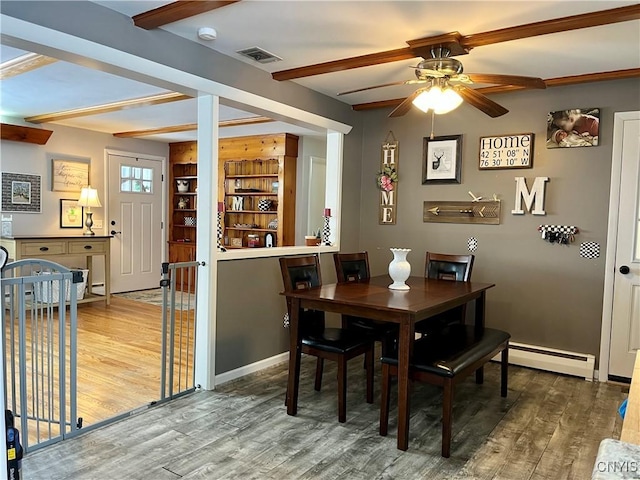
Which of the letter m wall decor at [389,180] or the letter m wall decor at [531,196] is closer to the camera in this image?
the letter m wall decor at [531,196]

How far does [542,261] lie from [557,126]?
1131mm

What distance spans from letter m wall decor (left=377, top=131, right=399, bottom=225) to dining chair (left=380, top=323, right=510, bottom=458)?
6.06ft

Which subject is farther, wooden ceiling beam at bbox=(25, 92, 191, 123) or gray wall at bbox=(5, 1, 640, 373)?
wooden ceiling beam at bbox=(25, 92, 191, 123)

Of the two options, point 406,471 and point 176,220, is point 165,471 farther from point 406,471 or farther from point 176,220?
point 176,220

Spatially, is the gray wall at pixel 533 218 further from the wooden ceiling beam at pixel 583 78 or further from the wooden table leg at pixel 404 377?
the wooden table leg at pixel 404 377

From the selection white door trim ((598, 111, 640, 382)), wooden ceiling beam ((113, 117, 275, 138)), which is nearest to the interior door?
white door trim ((598, 111, 640, 382))

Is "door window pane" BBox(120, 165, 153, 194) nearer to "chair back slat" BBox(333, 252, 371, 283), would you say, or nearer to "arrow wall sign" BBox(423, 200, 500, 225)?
"chair back slat" BBox(333, 252, 371, 283)

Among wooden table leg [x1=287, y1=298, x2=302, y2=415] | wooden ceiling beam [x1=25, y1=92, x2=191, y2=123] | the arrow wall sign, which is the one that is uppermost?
wooden ceiling beam [x1=25, y1=92, x2=191, y2=123]

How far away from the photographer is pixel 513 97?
413cm

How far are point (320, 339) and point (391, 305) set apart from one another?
0.61m

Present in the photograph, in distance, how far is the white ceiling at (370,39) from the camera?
2.56 metres

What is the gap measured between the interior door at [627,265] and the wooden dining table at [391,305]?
116 cm

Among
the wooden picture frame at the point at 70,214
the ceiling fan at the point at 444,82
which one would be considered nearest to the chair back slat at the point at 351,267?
the ceiling fan at the point at 444,82

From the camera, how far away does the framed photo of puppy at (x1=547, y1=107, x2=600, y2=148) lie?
3.79 m
